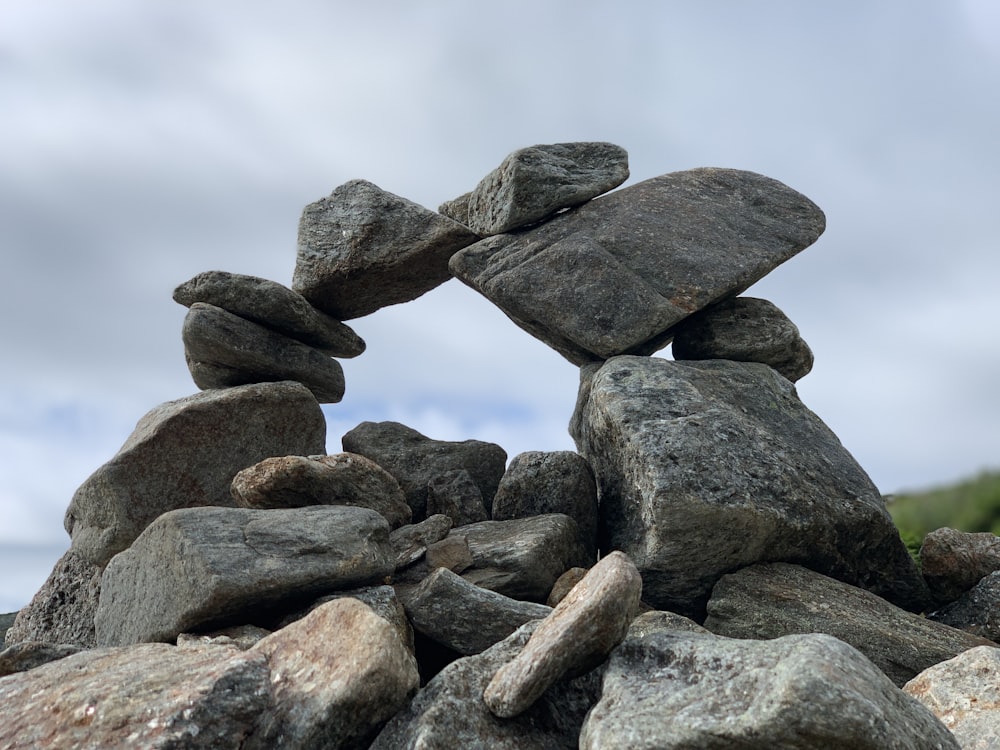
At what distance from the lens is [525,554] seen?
39.9 feet

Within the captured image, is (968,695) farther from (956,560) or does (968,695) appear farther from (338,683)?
(338,683)

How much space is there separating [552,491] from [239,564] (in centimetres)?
477

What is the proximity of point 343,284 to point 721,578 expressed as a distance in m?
7.32

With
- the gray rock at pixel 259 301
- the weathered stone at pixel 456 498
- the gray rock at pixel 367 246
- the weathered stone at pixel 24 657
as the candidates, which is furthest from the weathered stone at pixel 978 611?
the weathered stone at pixel 24 657

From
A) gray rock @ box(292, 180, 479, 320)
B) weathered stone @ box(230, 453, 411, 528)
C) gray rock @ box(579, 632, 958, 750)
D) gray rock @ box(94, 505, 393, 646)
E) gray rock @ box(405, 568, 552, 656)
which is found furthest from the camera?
gray rock @ box(292, 180, 479, 320)

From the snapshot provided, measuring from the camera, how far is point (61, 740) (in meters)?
7.84

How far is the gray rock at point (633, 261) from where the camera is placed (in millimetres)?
14594

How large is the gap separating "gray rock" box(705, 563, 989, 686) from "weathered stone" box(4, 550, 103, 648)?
8.76 m

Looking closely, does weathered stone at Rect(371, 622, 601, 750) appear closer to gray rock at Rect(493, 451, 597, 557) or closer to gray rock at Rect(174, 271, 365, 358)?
gray rock at Rect(493, 451, 597, 557)

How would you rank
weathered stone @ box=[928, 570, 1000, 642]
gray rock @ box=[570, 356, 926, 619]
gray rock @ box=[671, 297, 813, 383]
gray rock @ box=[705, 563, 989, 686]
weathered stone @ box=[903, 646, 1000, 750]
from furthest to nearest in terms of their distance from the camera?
gray rock @ box=[671, 297, 813, 383], weathered stone @ box=[928, 570, 1000, 642], gray rock @ box=[570, 356, 926, 619], gray rock @ box=[705, 563, 989, 686], weathered stone @ box=[903, 646, 1000, 750]

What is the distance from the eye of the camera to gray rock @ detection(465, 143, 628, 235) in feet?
50.4

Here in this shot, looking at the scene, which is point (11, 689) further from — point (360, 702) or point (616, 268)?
point (616, 268)

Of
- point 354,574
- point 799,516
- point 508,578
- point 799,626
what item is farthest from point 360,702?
point 799,516

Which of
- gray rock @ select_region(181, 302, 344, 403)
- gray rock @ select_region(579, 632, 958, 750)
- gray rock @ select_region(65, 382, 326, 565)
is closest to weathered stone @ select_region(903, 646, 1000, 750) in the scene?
gray rock @ select_region(579, 632, 958, 750)
